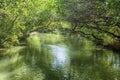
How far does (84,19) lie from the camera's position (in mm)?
27547

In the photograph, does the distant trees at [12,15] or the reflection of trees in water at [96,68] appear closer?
the reflection of trees in water at [96,68]

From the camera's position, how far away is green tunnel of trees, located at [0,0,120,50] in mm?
21450

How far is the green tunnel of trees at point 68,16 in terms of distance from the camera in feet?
70.4

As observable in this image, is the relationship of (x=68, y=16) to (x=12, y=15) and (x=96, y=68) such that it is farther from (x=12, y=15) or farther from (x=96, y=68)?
(x=12, y=15)

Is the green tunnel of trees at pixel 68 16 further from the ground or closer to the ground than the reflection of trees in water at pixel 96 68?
further from the ground

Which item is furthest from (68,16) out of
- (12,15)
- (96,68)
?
(12,15)

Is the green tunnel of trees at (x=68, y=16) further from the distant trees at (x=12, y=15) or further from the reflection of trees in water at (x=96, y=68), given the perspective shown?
the reflection of trees in water at (x=96, y=68)

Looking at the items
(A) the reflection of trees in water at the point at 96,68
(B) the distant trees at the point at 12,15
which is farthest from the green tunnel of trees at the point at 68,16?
(A) the reflection of trees in water at the point at 96,68

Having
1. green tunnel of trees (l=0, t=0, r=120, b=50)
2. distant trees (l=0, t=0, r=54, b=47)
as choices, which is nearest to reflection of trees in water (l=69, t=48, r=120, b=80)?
green tunnel of trees (l=0, t=0, r=120, b=50)

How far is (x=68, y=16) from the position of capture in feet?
95.6

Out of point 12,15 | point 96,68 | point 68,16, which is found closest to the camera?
point 96,68

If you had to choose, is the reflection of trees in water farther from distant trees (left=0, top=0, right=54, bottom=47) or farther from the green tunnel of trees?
distant trees (left=0, top=0, right=54, bottom=47)

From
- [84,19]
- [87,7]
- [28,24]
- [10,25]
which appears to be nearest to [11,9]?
[10,25]

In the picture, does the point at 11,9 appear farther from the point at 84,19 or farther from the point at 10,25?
the point at 84,19
